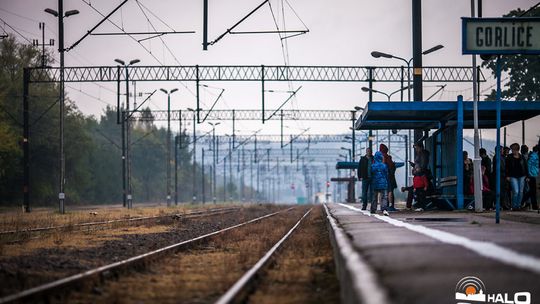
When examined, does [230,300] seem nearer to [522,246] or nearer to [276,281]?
[276,281]

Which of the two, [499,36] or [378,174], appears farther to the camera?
[378,174]

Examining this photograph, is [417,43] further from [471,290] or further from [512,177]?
[471,290]

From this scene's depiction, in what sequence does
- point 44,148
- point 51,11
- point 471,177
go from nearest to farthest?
1. point 471,177
2. point 51,11
3. point 44,148

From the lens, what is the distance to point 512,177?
21984mm

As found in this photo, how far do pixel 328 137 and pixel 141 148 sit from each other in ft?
130

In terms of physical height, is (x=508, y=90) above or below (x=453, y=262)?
above

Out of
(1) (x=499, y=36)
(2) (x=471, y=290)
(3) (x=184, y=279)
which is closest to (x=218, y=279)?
(3) (x=184, y=279)

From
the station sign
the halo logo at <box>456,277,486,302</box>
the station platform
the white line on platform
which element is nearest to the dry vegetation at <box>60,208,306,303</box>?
the station platform

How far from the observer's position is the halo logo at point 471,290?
656 cm

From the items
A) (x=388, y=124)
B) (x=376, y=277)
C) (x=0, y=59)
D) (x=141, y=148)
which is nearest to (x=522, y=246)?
(x=376, y=277)

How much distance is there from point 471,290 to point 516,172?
16035 mm

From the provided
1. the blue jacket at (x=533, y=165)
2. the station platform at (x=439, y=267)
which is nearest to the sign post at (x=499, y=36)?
the station platform at (x=439, y=267)

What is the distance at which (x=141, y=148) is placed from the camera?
416 ft

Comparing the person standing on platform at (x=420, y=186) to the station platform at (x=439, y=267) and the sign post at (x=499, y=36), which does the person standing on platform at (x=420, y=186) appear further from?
the station platform at (x=439, y=267)
